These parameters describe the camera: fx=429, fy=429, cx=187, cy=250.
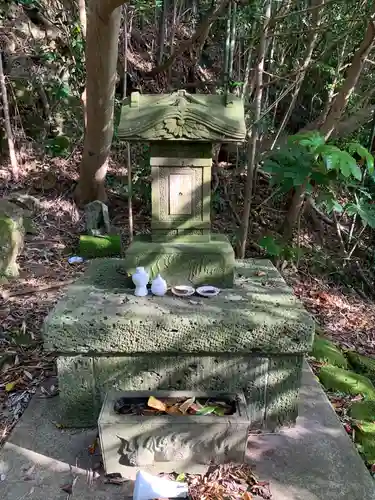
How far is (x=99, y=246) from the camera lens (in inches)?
223

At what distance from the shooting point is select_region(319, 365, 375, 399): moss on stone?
11.4 feet

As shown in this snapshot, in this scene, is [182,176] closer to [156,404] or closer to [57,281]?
[156,404]

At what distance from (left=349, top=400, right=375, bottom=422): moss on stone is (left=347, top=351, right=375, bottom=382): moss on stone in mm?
999

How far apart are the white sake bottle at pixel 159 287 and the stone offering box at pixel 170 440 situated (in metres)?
0.85

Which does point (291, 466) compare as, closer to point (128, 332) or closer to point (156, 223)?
point (128, 332)

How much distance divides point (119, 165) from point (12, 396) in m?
5.90

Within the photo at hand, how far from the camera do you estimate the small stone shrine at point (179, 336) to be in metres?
2.53

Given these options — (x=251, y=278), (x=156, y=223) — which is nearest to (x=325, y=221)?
(x=251, y=278)

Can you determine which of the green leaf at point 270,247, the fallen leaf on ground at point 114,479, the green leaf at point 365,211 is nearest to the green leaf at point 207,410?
the fallen leaf on ground at point 114,479

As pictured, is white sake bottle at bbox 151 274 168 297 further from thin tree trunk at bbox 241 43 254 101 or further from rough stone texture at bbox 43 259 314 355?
thin tree trunk at bbox 241 43 254 101

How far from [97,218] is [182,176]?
330 cm

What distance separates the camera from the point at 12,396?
117 inches

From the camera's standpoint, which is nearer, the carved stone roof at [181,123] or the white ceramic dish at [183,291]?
the carved stone roof at [181,123]

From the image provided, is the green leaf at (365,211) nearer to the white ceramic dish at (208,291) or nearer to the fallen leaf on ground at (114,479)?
the white ceramic dish at (208,291)
